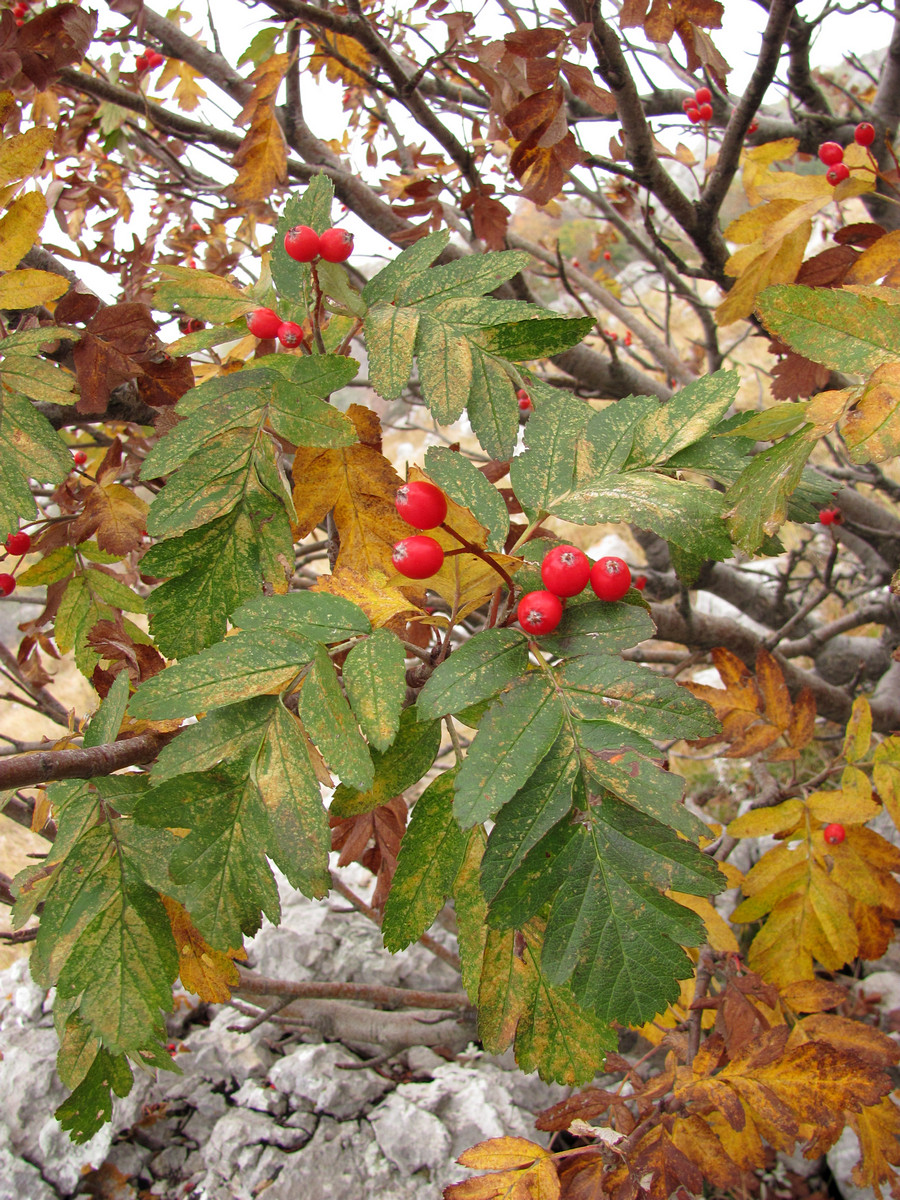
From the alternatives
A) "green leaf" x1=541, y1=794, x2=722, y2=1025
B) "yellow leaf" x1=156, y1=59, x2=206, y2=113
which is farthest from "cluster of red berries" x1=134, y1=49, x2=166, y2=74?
"green leaf" x1=541, y1=794, x2=722, y2=1025

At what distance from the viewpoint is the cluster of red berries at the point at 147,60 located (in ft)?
8.75

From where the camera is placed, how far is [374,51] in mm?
1759

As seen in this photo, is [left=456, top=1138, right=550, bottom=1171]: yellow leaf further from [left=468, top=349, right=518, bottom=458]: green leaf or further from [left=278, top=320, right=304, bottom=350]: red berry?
[left=278, top=320, right=304, bottom=350]: red berry

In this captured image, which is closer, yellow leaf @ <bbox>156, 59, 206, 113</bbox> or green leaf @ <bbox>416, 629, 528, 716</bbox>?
green leaf @ <bbox>416, 629, 528, 716</bbox>

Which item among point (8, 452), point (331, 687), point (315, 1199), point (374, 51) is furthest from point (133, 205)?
point (315, 1199)

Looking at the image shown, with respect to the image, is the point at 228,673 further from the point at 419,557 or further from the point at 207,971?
the point at 207,971

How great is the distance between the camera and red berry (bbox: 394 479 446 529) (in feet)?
2.46

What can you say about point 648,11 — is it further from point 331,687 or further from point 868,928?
point 868,928

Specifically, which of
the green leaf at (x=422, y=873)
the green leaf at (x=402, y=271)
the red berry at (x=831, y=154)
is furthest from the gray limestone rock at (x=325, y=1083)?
the red berry at (x=831, y=154)

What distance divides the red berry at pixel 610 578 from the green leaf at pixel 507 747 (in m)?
0.12

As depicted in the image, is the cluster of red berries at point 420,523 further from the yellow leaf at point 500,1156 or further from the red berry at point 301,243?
the yellow leaf at point 500,1156

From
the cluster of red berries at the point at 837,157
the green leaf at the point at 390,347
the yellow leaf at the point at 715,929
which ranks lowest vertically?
the yellow leaf at the point at 715,929

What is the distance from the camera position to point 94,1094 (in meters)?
0.95

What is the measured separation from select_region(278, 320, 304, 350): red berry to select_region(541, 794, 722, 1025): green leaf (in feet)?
2.13
